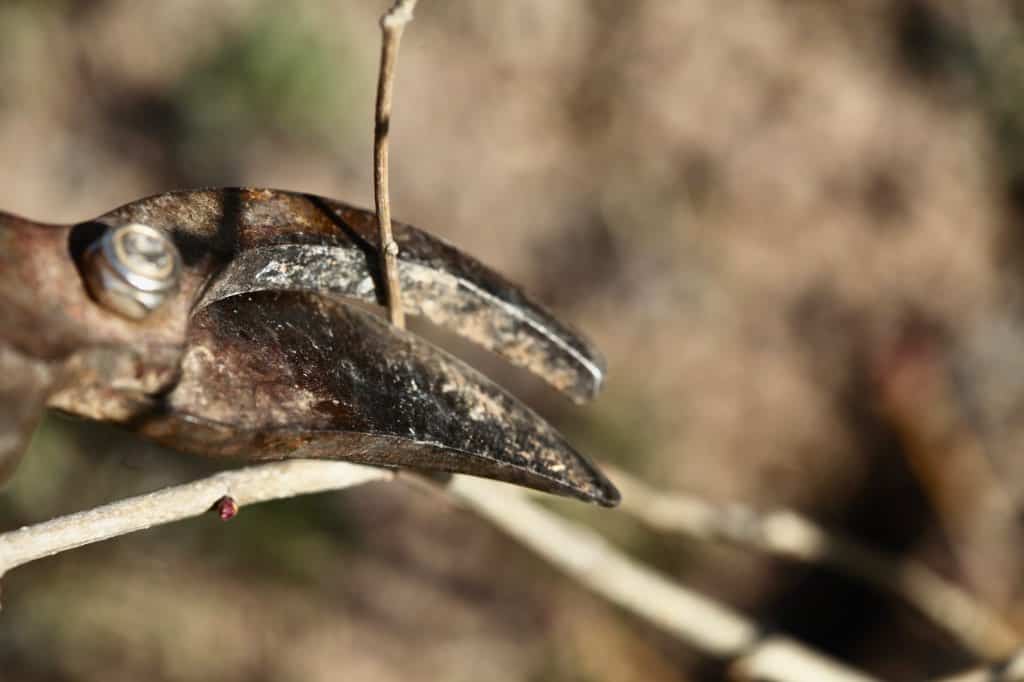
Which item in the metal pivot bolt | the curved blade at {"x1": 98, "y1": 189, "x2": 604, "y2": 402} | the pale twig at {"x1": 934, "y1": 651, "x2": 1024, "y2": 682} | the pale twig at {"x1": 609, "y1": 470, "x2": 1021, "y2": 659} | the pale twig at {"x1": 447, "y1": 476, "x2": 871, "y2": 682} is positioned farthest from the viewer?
the pale twig at {"x1": 609, "y1": 470, "x2": 1021, "y2": 659}

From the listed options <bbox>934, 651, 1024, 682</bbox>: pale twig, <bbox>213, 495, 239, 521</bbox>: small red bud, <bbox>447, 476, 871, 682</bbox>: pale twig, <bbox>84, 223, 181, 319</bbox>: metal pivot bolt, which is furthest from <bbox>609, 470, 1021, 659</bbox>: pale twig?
<bbox>84, 223, 181, 319</bbox>: metal pivot bolt

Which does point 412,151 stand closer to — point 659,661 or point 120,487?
point 120,487

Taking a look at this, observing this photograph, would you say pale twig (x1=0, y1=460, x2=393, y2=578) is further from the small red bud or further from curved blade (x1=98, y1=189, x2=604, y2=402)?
curved blade (x1=98, y1=189, x2=604, y2=402)

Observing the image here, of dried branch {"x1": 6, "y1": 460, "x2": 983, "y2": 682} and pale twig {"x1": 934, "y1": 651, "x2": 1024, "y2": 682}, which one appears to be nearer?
dried branch {"x1": 6, "y1": 460, "x2": 983, "y2": 682}

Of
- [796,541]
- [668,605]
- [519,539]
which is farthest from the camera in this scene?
[796,541]

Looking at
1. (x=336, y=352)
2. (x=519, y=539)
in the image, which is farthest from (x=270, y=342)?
(x=519, y=539)

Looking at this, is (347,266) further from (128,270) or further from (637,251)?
(637,251)
